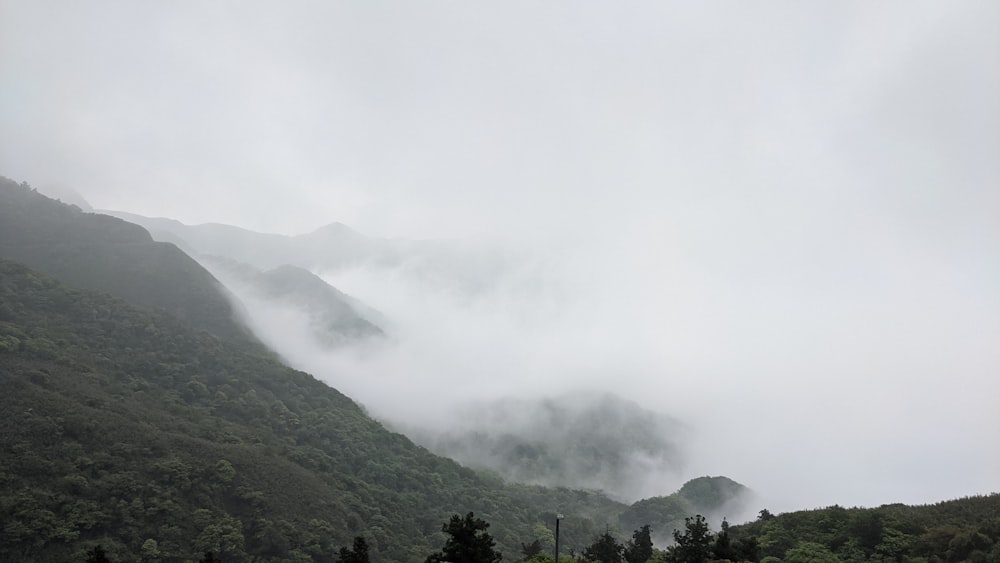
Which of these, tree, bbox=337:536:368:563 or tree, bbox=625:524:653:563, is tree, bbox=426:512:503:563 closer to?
tree, bbox=337:536:368:563

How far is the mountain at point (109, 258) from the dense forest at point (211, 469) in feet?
1.87

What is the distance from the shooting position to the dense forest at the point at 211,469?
48281 mm

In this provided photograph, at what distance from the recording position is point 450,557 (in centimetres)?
2773

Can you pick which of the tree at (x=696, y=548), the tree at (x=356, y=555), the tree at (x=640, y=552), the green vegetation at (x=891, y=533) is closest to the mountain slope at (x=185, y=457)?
the tree at (x=640, y=552)

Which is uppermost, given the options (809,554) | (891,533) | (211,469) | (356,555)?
(891,533)

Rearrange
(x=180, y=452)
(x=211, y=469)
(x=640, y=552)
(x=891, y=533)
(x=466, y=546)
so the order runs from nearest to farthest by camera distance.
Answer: (x=466, y=546) < (x=891, y=533) < (x=640, y=552) < (x=211, y=469) < (x=180, y=452)

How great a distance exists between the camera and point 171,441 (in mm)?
83375

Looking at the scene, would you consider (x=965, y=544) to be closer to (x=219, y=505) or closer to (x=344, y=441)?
(x=219, y=505)

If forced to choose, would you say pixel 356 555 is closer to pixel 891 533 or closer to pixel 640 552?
pixel 640 552

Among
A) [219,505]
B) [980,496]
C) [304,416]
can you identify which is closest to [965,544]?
[980,496]

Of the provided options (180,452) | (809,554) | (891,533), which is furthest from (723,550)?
(180,452)

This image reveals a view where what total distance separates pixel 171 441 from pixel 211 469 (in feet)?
27.0

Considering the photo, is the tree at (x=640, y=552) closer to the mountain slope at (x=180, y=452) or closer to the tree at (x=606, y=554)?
the tree at (x=606, y=554)

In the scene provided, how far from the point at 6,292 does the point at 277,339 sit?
87.0 m
